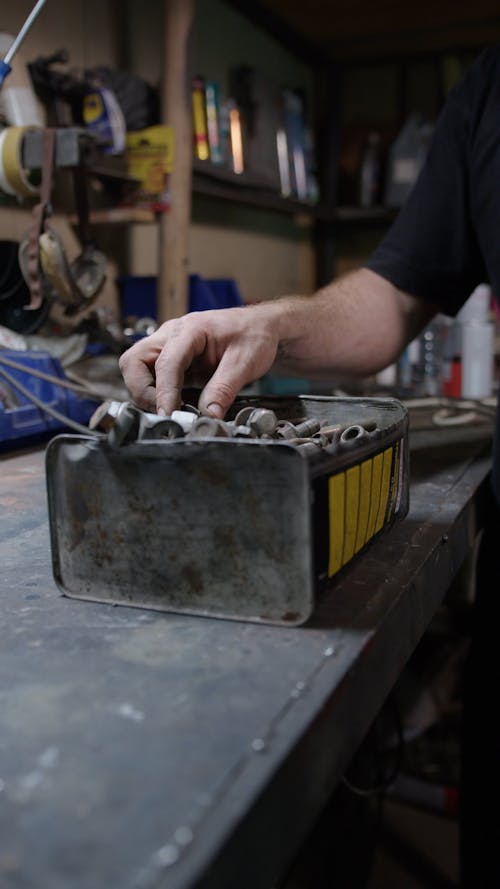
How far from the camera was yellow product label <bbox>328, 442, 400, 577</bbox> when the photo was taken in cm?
51

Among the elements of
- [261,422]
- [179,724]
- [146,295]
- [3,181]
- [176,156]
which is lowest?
[179,724]

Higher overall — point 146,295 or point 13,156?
point 13,156

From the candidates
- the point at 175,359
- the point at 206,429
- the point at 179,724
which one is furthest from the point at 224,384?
the point at 179,724

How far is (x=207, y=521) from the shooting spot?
49 centimetres

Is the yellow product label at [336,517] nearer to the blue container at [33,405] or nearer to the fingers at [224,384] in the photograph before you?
the fingers at [224,384]

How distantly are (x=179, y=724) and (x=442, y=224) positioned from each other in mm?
910

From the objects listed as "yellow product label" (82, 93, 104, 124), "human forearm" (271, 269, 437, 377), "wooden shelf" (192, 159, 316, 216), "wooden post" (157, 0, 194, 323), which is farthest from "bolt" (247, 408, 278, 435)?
"wooden shelf" (192, 159, 316, 216)

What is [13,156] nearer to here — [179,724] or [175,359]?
[175,359]

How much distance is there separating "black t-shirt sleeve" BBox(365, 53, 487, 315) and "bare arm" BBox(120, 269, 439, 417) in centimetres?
3

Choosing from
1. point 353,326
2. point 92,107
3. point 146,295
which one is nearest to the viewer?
point 353,326

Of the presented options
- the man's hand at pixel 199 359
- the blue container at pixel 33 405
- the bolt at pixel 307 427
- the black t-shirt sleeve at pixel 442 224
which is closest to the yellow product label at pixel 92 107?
the blue container at pixel 33 405

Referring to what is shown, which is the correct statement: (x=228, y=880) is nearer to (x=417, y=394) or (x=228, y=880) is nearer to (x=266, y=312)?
(x=266, y=312)

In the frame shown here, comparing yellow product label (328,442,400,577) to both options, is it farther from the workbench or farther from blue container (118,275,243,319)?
blue container (118,275,243,319)

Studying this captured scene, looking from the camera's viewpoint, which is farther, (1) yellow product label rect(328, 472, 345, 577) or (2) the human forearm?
(2) the human forearm
